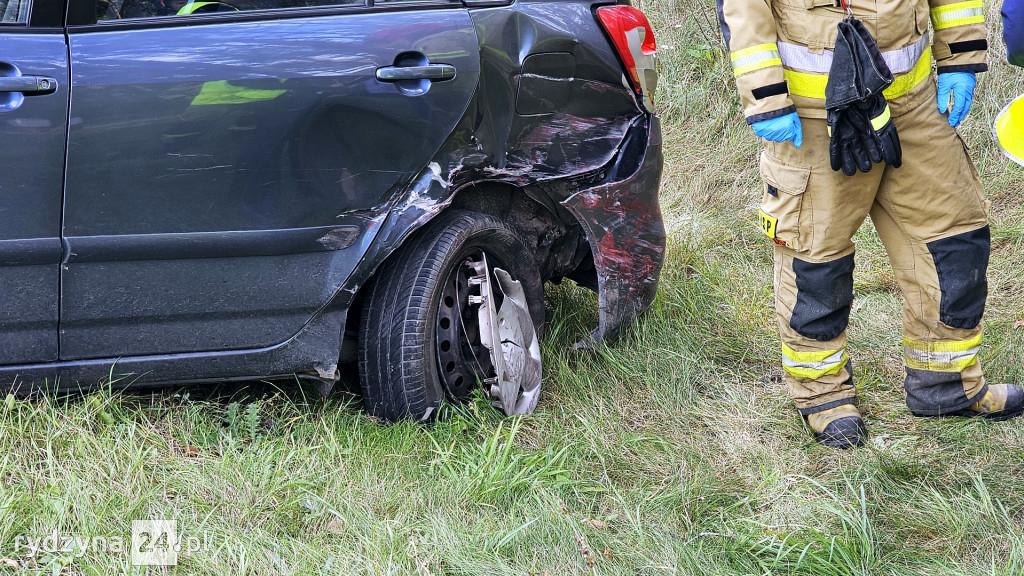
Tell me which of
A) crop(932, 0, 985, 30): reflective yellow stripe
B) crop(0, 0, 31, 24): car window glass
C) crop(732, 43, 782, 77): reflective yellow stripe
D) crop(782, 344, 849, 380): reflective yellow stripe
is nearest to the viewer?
crop(0, 0, 31, 24): car window glass

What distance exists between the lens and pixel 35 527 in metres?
1.99

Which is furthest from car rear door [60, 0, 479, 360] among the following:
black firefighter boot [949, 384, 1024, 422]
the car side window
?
black firefighter boot [949, 384, 1024, 422]

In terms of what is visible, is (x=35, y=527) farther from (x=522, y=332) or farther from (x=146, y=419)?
(x=522, y=332)

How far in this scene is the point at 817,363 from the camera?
2.70m

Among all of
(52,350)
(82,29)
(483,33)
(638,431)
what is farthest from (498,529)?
(82,29)

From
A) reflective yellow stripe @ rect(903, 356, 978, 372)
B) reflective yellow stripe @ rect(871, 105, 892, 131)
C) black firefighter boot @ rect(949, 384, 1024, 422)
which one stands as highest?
reflective yellow stripe @ rect(871, 105, 892, 131)

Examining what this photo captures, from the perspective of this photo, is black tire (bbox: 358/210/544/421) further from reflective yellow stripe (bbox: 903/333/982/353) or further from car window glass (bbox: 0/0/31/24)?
reflective yellow stripe (bbox: 903/333/982/353)

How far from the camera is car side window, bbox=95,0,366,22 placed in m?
2.21

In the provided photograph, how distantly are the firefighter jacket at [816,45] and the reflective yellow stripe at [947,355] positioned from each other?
2.43ft

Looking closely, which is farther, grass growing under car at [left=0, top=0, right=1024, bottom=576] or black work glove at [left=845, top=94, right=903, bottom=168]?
black work glove at [left=845, top=94, right=903, bottom=168]

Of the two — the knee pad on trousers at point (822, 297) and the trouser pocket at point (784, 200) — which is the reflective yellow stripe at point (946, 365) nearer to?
the knee pad on trousers at point (822, 297)

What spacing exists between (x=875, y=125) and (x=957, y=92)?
0.34 meters

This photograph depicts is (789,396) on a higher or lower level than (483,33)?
lower

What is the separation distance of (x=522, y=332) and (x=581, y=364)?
11.9 inches
